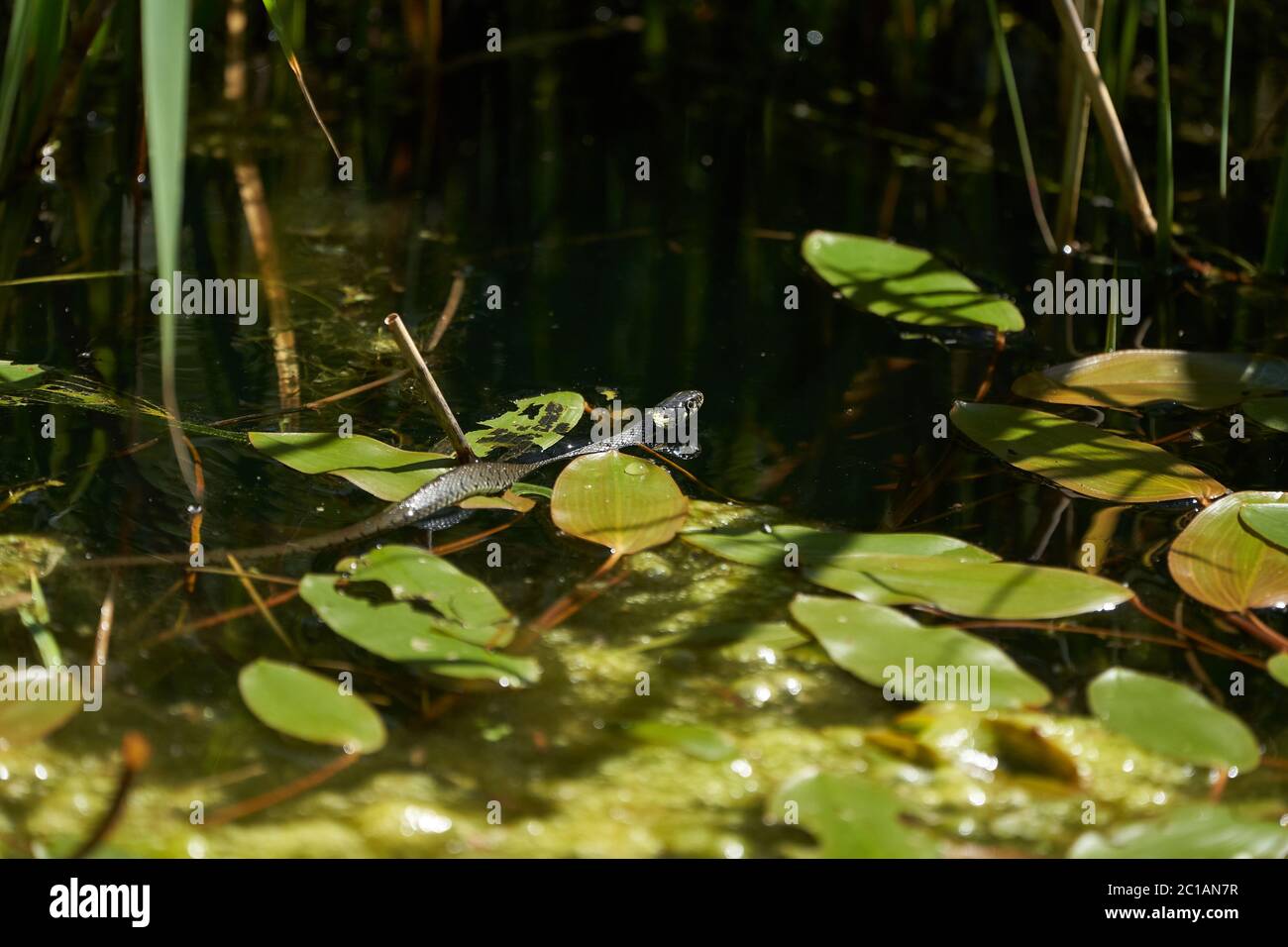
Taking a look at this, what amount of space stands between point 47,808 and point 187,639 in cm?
25

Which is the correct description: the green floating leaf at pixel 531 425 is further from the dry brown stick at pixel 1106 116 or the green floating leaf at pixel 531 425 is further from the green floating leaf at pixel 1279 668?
the dry brown stick at pixel 1106 116

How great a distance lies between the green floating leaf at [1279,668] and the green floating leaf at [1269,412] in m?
0.54

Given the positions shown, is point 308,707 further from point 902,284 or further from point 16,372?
point 902,284

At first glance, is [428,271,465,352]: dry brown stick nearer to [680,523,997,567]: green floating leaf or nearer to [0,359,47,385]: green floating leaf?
[0,359,47,385]: green floating leaf

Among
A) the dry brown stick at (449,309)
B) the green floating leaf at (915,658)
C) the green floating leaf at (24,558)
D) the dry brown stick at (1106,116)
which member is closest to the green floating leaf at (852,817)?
the green floating leaf at (915,658)

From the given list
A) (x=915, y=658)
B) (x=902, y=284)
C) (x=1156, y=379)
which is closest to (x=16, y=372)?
(x=915, y=658)

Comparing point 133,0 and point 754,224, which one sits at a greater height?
point 133,0

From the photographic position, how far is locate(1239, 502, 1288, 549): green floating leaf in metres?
1.45

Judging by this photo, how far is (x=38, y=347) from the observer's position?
73.2 inches

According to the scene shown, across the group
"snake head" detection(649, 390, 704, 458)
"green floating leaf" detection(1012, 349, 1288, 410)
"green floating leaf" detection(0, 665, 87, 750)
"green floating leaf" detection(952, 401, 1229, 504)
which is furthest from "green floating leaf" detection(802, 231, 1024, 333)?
"green floating leaf" detection(0, 665, 87, 750)

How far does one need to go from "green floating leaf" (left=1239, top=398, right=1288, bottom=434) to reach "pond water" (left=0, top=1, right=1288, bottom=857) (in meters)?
0.05

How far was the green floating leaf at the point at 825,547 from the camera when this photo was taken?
4.67 feet
